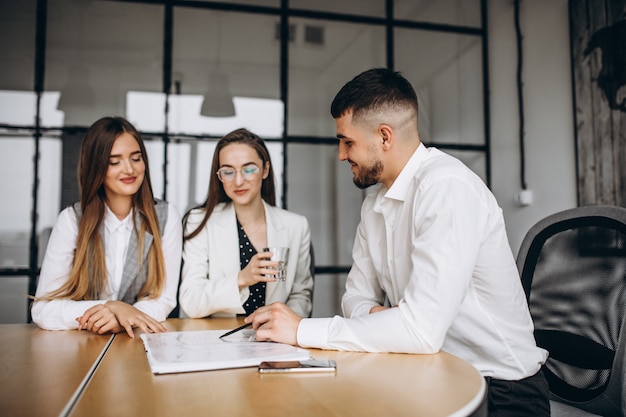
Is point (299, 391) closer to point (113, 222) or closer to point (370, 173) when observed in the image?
point (370, 173)

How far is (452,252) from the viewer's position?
112cm

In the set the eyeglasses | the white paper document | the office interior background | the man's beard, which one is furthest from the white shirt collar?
the office interior background

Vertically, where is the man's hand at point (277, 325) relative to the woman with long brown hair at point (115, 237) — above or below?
below

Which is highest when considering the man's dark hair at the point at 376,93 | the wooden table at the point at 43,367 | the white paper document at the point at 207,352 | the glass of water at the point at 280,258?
the man's dark hair at the point at 376,93

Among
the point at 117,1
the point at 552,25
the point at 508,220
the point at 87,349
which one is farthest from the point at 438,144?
the point at 87,349

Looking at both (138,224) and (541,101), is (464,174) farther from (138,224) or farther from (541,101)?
(541,101)

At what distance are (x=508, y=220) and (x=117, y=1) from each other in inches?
117

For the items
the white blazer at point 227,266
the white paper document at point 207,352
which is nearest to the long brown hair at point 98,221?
the white blazer at point 227,266

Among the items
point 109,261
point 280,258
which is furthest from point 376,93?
point 109,261

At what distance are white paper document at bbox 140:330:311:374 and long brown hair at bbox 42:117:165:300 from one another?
0.62m

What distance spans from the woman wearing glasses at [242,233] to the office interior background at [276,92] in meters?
1.06

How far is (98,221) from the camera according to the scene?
1896 mm

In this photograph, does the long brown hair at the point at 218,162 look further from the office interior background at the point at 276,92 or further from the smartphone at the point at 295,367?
the smartphone at the point at 295,367

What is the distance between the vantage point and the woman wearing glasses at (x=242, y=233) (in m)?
2.14
